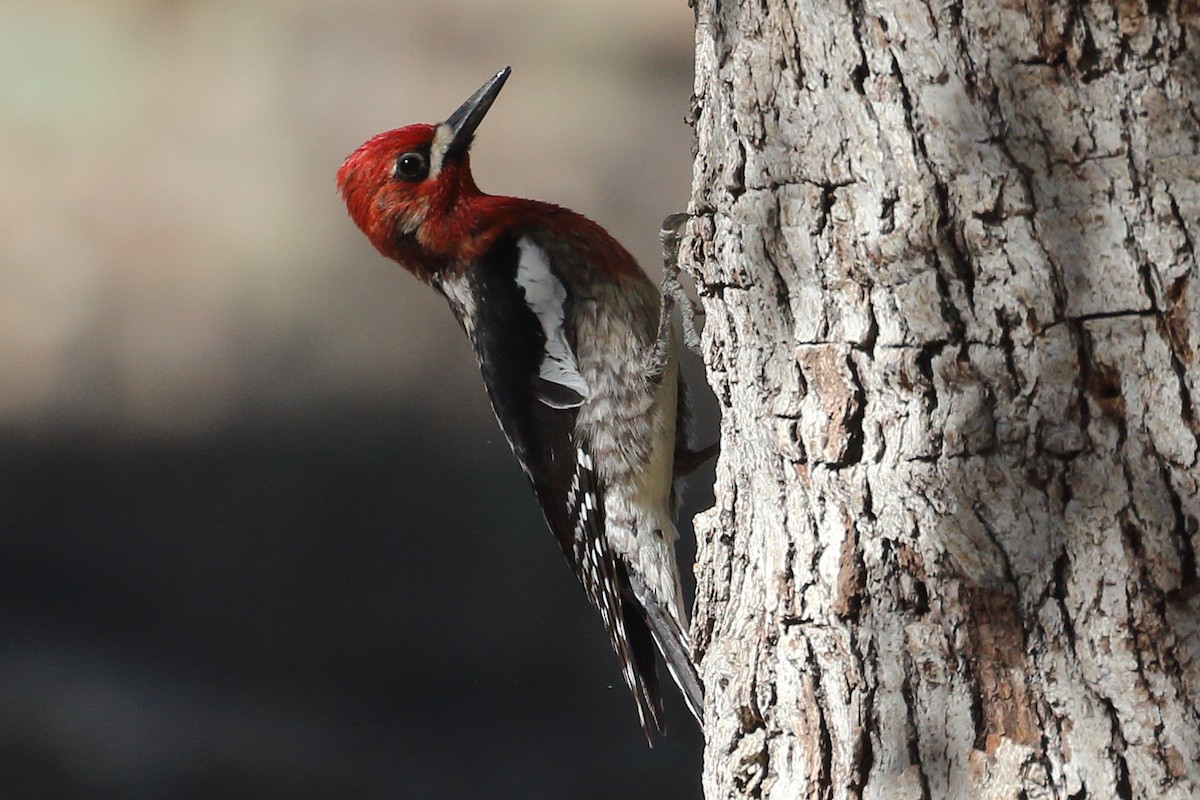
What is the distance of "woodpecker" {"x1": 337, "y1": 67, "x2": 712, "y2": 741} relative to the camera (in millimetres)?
2730

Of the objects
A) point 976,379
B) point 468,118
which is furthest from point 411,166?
point 976,379

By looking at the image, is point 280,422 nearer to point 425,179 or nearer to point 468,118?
point 425,179

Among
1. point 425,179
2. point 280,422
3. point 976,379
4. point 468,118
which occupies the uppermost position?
point 468,118

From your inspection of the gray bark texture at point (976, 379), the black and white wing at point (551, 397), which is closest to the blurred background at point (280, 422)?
the black and white wing at point (551, 397)

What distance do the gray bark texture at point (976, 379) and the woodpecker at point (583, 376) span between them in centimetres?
119

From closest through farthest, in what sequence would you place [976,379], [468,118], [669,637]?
[976,379] < [669,637] < [468,118]

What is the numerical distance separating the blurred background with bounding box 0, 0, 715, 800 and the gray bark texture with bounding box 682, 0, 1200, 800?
7.55 ft

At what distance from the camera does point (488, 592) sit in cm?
394

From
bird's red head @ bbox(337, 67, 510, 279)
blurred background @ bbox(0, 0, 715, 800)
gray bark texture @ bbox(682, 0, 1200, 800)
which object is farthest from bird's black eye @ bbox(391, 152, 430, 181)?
gray bark texture @ bbox(682, 0, 1200, 800)

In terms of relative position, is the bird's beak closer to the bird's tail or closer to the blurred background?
the blurred background

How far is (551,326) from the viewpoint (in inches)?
110

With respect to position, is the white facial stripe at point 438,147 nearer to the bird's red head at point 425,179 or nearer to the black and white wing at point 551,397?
the bird's red head at point 425,179

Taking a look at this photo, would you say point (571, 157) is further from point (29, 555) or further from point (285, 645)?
point (29, 555)

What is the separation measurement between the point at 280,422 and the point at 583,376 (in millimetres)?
1488
